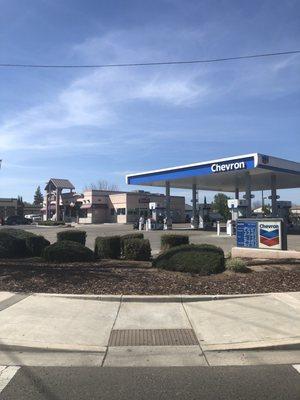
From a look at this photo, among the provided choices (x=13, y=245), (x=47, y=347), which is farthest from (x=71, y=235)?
(x=47, y=347)

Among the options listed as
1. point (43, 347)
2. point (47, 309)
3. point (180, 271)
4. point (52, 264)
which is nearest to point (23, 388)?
point (43, 347)

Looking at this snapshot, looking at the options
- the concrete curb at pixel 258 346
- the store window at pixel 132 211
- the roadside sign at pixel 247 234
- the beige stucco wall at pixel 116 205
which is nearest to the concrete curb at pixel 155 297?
the concrete curb at pixel 258 346

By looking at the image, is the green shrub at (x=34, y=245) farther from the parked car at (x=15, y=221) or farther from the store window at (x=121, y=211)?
the parked car at (x=15, y=221)

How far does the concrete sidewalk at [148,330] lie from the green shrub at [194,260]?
2691mm

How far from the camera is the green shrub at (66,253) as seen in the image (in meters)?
15.3

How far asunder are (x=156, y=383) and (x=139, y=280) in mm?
5937

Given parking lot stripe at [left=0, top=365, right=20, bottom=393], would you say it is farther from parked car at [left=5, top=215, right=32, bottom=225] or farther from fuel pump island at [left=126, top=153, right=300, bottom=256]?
Result: parked car at [left=5, top=215, right=32, bottom=225]

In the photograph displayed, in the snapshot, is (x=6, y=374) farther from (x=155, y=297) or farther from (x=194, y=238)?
(x=194, y=238)

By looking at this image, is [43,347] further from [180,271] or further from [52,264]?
[52,264]

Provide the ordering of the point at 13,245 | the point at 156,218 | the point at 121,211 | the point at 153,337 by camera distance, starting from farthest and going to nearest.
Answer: the point at 121,211
the point at 156,218
the point at 13,245
the point at 153,337

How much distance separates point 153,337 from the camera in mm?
7469

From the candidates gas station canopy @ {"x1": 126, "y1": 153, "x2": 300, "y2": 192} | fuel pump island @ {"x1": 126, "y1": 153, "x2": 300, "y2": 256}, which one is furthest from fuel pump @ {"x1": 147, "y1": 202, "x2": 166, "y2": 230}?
gas station canopy @ {"x1": 126, "y1": 153, "x2": 300, "y2": 192}

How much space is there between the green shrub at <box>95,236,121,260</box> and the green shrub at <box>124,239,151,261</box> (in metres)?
0.54

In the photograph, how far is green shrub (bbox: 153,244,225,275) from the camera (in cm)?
1260
